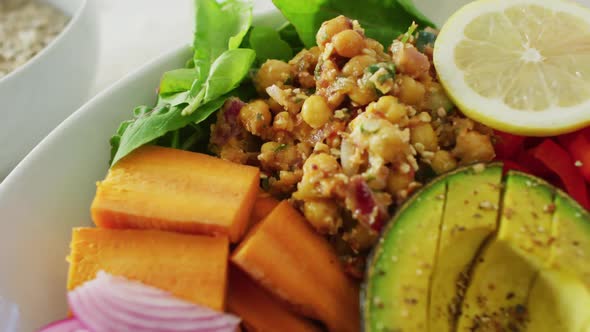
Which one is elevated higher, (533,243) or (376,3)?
(376,3)

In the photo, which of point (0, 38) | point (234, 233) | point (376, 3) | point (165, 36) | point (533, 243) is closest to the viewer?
point (533, 243)

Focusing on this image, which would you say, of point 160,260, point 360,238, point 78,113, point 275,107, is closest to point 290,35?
point 275,107

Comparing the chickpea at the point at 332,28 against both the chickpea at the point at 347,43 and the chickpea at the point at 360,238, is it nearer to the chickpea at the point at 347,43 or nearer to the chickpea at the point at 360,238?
the chickpea at the point at 347,43

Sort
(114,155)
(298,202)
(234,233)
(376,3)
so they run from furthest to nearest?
(376,3) → (114,155) → (298,202) → (234,233)

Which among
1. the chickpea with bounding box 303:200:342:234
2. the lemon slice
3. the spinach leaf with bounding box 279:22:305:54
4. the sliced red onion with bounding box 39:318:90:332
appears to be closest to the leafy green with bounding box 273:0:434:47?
the spinach leaf with bounding box 279:22:305:54

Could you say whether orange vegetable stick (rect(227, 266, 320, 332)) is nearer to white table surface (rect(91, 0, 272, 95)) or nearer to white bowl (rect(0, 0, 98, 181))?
white bowl (rect(0, 0, 98, 181))

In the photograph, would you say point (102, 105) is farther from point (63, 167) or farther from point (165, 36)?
point (165, 36)

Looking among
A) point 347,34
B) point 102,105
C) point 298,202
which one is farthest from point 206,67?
A: point 298,202
